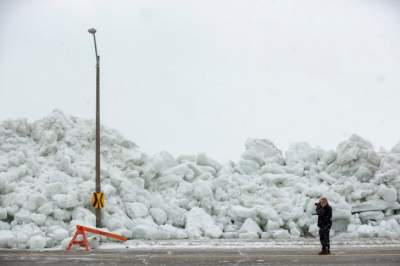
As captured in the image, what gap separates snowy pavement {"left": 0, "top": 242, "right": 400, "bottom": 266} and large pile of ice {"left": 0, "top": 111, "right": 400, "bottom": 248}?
321 centimetres

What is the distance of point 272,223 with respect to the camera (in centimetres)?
1883

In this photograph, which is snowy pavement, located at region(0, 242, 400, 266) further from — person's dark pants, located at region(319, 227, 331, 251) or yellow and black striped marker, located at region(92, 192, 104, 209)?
yellow and black striped marker, located at region(92, 192, 104, 209)

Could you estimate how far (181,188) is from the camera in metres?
21.1

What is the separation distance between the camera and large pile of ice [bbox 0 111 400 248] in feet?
59.0

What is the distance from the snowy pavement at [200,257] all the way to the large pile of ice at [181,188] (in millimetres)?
3214

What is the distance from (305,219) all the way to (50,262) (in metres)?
10.8

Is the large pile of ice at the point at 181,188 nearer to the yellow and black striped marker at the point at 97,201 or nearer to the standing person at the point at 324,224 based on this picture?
the yellow and black striped marker at the point at 97,201

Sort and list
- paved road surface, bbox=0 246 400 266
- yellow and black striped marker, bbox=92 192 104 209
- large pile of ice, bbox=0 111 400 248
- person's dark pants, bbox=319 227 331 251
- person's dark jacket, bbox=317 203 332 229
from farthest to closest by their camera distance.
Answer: large pile of ice, bbox=0 111 400 248 < yellow and black striped marker, bbox=92 192 104 209 < person's dark jacket, bbox=317 203 332 229 < person's dark pants, bbox=319 227 331 251 < paved road surface, bbox=0 246 400 266

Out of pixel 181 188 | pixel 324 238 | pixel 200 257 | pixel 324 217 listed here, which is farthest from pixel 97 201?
pixel 324 238

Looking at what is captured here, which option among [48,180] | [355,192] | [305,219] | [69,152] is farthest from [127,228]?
[355,192]

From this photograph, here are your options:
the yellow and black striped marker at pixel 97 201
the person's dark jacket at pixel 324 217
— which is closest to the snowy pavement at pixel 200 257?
the person's dark jacket at pixel 324 217

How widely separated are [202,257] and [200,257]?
0.15ft

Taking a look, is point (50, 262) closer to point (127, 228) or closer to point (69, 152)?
point (127, 228)

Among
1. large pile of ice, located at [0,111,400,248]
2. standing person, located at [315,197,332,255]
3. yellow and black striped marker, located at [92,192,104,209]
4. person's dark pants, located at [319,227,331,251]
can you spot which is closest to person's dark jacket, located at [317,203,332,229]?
standing person, located at [315,197,332,255]
